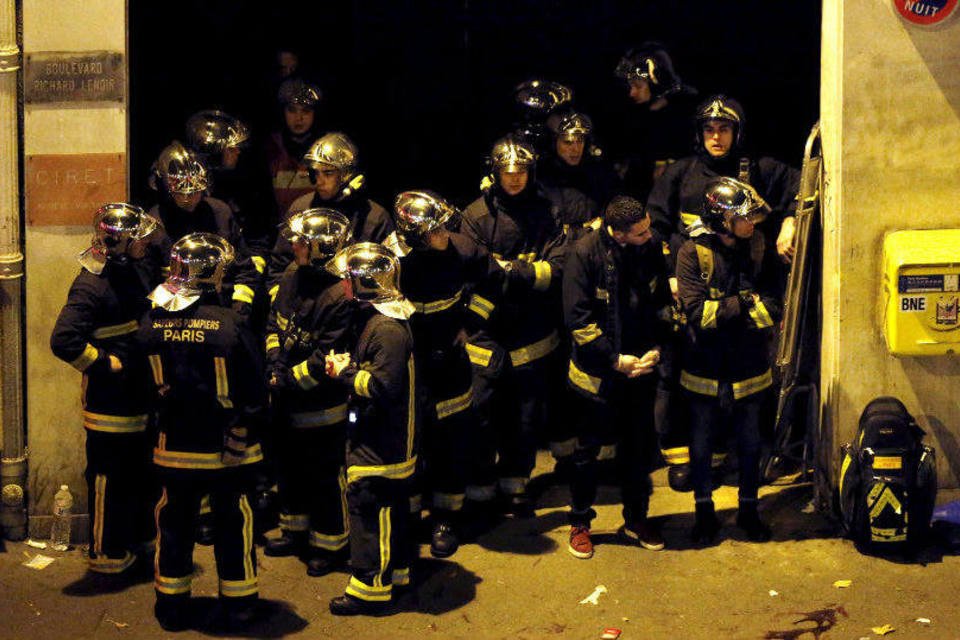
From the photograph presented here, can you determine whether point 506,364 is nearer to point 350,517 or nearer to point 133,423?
point 350,517

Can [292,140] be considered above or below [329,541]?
above

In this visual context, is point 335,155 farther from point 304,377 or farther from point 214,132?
point 304,377

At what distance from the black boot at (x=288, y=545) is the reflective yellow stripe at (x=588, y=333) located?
2.11 metres

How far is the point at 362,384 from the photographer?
918cm

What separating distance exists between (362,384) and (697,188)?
3.03 m

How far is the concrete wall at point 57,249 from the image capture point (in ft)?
33.9

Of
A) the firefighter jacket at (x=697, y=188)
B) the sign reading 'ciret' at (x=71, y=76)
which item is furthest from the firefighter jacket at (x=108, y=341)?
the firefighter jacket at (x=697, y=188)

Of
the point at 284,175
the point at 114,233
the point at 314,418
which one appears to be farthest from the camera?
the point at 284,175

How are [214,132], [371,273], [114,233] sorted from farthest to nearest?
[214,132] → [114,233] → [371,273]

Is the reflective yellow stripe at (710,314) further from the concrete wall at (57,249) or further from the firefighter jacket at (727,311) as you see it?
the concrete wall at (57,249)

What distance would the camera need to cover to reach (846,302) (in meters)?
10.4

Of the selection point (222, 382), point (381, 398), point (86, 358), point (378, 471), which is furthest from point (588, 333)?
point (86, 358)

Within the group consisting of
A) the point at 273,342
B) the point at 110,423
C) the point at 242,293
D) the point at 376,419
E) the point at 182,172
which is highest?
the point at 182,172

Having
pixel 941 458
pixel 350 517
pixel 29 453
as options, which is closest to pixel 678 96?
pixel 941 458
